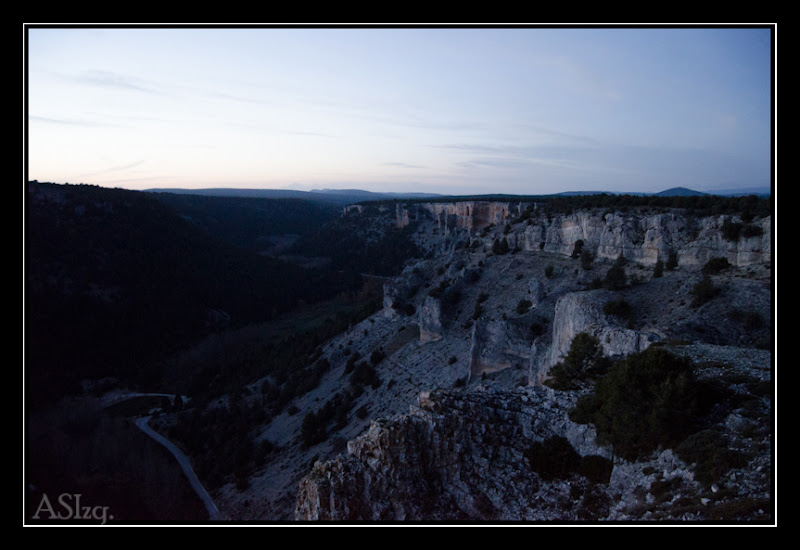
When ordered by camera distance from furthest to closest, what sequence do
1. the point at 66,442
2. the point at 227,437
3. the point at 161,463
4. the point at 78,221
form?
the point at 78,221, the point at 227,437, the point at 161,463, the point at 66,442

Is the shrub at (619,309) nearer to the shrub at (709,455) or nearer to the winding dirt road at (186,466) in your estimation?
the shrub at (709,455)

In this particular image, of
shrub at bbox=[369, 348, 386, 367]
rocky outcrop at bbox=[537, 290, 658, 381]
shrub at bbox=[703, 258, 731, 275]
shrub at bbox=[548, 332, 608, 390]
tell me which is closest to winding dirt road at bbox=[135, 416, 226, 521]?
shrub at bbox=[369, 348, 386, 367]

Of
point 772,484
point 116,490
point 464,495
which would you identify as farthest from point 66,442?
point 772,484

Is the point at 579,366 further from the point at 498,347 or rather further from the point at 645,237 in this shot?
the point at 645,237

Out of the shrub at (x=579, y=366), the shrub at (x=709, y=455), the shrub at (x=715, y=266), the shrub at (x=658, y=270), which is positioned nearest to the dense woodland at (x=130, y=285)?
the shrub at (x=579, y=366)

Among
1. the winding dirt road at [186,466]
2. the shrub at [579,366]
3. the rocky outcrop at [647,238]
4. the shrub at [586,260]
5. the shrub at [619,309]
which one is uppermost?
the rocky outcrop at [647,238]
